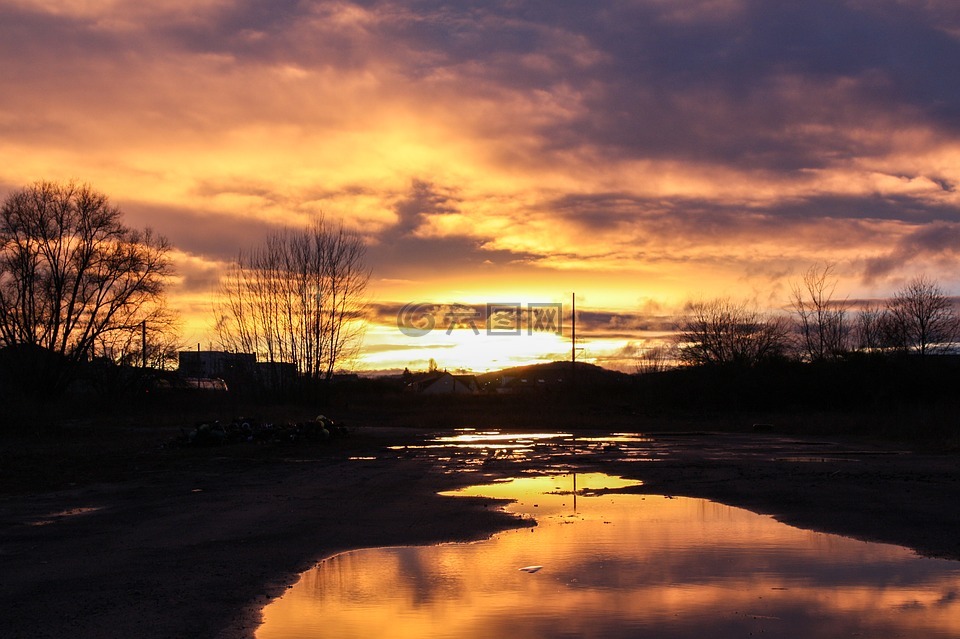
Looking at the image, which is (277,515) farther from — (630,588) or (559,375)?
(559,375)

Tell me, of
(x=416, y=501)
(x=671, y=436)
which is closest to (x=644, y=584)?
(x=416, y=501)

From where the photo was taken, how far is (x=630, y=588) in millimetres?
7875

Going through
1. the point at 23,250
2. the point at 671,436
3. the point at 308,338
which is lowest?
the point at 671,436

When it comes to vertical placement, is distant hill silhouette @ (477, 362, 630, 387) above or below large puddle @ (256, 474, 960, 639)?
above

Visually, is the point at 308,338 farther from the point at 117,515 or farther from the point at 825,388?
the point at 117,515

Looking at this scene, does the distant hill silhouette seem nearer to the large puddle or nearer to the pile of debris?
the pile of debris

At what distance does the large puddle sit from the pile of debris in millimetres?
17844

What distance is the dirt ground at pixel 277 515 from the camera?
7242 mm

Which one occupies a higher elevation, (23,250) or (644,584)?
(23,250)

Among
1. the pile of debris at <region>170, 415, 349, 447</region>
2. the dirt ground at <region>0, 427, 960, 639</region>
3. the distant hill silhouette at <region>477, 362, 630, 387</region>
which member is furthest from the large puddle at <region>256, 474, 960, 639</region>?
the distant hill silhouette at <region>477, 362, 630, 387</region>

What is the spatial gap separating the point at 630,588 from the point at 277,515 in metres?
6.24

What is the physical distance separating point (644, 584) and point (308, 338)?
157 ft

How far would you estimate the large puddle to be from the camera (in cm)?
668

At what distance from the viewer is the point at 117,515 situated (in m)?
12.5
